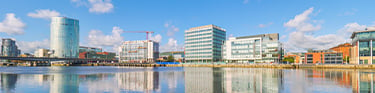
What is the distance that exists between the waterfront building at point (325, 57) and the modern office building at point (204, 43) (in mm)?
64877

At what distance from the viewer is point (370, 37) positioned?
4006 inches

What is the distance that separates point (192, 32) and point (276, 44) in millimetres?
67291

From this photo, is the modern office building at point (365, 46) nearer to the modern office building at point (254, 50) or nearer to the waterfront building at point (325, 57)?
the modern office building at point (254, 50)

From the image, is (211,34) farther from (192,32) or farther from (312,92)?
(312,92)

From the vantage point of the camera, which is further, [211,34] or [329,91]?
[211,34]

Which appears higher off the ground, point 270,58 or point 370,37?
point 370,37

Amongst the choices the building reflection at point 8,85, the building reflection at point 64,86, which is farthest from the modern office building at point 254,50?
the building reflection at point 8,85

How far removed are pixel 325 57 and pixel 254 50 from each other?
48.2 meters

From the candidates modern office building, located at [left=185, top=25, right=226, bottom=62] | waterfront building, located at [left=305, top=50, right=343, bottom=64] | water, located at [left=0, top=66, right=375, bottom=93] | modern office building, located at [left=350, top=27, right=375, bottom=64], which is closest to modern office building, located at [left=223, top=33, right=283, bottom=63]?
modern office building, located at [left=185, top=25, right=226, bottom=62]

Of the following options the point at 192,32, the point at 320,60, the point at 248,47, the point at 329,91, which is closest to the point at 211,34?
the point at 192,32

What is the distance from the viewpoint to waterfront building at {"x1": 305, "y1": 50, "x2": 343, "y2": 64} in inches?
5812

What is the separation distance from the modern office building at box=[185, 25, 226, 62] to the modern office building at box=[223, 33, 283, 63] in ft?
40.6

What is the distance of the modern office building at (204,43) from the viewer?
17475cm

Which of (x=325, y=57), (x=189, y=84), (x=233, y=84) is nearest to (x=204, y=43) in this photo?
(x=325, y=57)
